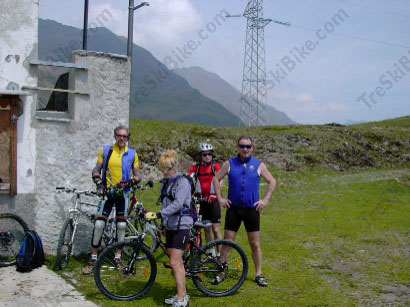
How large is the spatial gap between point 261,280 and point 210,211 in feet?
5.38

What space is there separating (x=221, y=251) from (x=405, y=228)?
24.7 ft

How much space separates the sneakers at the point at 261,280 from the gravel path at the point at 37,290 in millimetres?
2818

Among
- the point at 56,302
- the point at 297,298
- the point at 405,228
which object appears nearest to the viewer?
the point at 56,302

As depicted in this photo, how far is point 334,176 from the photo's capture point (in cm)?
2661

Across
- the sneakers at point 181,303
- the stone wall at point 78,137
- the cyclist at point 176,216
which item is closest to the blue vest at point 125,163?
the stone wall at point 78,137

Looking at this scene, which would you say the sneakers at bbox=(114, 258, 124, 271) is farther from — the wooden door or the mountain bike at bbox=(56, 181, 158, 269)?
the wooden door

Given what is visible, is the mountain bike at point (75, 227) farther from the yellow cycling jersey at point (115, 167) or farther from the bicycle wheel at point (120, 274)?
the bicycle wheel at point (120, 274)

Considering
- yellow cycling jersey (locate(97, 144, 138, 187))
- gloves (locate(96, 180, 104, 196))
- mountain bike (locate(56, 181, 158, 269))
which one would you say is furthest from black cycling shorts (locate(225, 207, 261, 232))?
gloves (locate(96, 180, 104, 196))

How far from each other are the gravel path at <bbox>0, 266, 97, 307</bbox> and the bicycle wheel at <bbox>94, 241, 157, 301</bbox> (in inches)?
15.4

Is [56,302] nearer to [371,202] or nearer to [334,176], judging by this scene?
[371,202]

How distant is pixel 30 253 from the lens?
8.10 metres

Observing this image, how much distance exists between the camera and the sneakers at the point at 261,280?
25.8 feet

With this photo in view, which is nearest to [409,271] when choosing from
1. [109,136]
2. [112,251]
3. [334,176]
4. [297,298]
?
[297,298]

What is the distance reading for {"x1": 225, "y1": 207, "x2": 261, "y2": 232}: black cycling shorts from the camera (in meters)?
7.65
